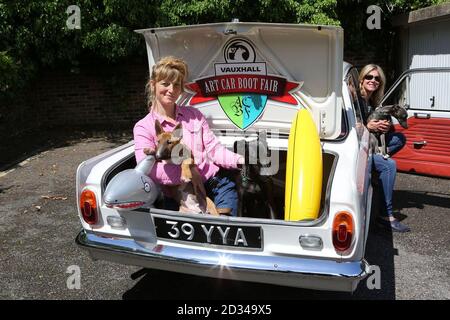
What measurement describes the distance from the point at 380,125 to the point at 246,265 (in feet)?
7.64

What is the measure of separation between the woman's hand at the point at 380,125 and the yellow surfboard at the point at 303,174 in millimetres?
1430

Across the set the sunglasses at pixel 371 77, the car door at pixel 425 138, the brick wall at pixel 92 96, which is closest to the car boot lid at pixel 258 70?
the sunglasses at pixel 371 77

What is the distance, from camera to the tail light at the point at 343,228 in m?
2.58

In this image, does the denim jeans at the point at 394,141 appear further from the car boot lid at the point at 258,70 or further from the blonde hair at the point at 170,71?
the blonde hair at the point at 170,71

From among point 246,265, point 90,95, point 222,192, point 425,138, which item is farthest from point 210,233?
point 90,95

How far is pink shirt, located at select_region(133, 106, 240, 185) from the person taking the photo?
→ 313 centimetres

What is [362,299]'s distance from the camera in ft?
11.0

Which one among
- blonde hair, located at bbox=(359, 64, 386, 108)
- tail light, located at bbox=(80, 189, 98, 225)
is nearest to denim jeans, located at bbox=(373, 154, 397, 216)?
blonde hair, located at bbox=(359, 64, 386, 108)

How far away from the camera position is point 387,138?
15.5ft

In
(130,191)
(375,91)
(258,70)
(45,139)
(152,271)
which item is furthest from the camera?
(45,139)

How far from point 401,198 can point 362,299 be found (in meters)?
2.51

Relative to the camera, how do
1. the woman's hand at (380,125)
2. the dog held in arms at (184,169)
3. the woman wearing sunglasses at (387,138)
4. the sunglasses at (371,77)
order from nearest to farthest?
the dog held in arms at (184,169) → the woman's hand at (380,125) → the woman wearing sunglasses at (387,138) → the sunglasses at (371,77)

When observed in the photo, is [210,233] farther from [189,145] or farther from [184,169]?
[189,145]

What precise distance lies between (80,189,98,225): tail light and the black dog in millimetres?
1046
